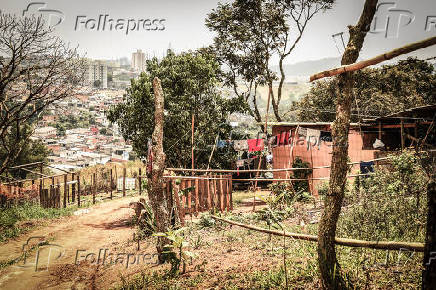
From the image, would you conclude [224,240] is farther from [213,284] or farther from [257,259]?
[213,284]

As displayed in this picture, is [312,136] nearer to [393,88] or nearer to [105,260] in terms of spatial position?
[105,260]

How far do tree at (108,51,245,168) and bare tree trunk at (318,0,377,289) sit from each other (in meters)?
11.6

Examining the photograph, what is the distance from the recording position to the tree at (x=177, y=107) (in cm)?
1475

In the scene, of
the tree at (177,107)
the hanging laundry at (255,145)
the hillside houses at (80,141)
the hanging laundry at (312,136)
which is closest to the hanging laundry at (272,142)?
the hanging laundry at (255,145)

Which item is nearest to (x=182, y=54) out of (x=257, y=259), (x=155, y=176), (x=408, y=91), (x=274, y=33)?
(x=274, y=33)

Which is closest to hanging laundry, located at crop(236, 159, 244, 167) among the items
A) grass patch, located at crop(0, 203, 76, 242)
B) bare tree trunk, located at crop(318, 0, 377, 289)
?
grass patch, located at crop(0, 203, 76, 242)

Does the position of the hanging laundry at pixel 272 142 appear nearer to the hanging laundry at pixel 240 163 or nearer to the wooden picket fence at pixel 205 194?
the hanging laundry at pixel 240 163

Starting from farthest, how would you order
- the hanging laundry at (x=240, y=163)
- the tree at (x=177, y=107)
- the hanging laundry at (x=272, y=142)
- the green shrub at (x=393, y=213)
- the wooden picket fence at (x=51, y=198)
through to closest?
the hanging laundry at (x=240, y=163) < the hanging laundry at (x=272, y=142) < the wooden picket fence at (x=51, y=198) < the tree at (x=177, y=107) < the green shrub at (x=393, y=213)

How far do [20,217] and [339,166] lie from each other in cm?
1522

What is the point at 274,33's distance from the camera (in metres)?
20.0

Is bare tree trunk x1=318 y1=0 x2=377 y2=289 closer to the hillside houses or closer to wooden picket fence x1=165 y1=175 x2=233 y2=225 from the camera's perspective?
wooden picket fence x1=165 y1=175 x2=233 y2=225

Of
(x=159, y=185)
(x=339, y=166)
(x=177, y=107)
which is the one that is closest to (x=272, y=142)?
(x=177, y=107)

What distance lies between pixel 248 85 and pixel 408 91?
54.4 ft

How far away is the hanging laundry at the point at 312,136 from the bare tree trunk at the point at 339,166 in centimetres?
1199
